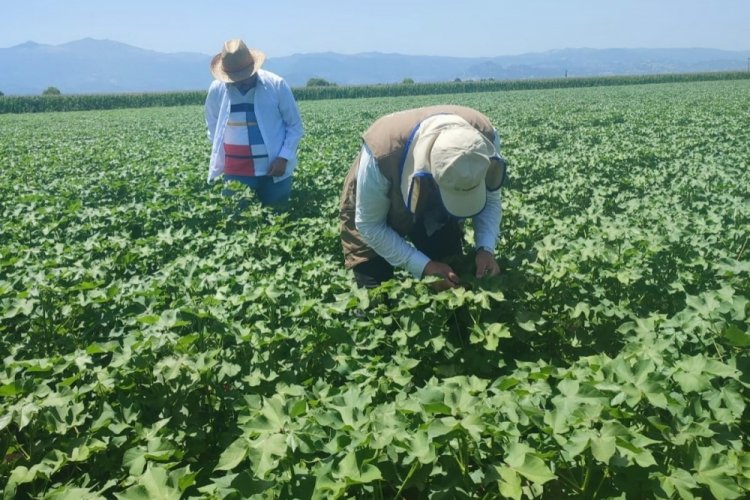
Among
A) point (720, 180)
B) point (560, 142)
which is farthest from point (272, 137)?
point (560, 142)

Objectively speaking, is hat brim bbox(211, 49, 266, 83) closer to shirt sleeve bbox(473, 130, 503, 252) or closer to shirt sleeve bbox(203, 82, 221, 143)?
shirt sleeve bbox(203, 82, 221, 143)

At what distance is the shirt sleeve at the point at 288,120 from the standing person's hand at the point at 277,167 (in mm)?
44

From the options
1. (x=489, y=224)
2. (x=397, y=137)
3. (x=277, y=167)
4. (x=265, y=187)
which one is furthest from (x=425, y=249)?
(x=265, y=187)

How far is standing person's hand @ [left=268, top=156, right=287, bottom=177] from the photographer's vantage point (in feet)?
16.4

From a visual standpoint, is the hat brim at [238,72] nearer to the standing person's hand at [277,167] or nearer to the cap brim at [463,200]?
the standing person's hand at [277,167]

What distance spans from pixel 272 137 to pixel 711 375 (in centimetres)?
400

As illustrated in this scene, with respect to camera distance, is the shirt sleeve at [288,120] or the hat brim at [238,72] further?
the shirt sleeve at [288,120]

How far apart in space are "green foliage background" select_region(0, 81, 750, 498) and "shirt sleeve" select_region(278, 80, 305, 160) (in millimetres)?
802

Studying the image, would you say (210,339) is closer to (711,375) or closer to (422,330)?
(422,330)

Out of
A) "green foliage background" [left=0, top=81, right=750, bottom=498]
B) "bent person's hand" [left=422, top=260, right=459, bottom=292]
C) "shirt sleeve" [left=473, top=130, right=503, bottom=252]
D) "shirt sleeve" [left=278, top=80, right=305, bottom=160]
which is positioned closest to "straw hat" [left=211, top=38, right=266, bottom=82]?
"shirt sleeve" [left=278, top=80, right=305, bottom=160]

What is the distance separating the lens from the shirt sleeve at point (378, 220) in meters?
2.75

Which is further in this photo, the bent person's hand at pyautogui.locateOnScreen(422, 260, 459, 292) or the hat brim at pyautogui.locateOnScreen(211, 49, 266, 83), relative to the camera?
the hat brim at pyautogui.locateOnScreen(211, 49, 266, 83)

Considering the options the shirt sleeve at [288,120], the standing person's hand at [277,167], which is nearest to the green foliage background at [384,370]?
the standing person's hand at [277,167]

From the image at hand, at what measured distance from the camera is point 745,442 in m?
1.98
